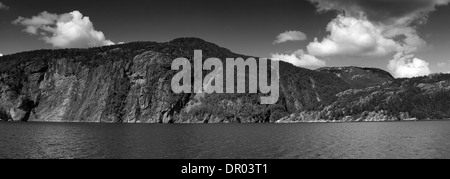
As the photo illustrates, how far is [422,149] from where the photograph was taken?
60.8 meters
